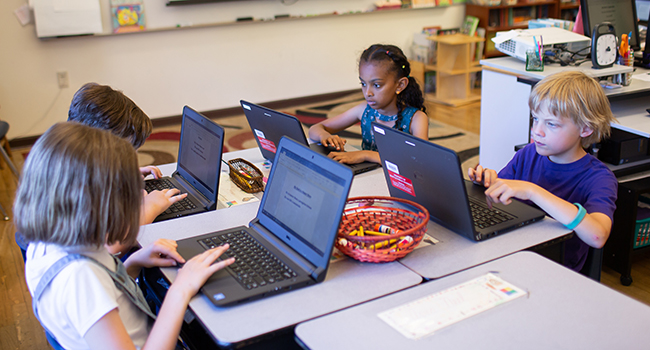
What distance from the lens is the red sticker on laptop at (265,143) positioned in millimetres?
1982

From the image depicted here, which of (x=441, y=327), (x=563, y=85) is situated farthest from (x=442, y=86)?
(x=441, y=327)

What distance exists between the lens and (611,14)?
302 centimetres

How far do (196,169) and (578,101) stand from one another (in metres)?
1.14

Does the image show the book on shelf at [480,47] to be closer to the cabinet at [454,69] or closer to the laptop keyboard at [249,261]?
the cabinet at [454,69]

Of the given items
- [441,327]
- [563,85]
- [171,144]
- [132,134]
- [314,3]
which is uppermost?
[314,3]

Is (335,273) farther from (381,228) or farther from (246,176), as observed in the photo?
(246,176)

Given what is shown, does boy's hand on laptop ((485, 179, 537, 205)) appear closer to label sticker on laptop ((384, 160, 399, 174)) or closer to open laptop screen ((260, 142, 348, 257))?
label sticker on laptop ((384, 160, 399, 174))

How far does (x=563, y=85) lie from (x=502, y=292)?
0.75 metres

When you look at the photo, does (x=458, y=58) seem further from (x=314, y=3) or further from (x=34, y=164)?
(x=34, y=164)

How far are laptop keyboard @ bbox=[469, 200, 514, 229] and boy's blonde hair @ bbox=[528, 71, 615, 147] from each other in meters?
0.36

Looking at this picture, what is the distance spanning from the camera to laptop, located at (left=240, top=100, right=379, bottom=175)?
176cm

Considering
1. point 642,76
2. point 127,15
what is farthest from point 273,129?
point 127,15

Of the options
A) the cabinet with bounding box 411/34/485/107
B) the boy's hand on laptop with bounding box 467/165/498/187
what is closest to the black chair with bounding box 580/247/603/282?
the boy's hand on laptop with bounding box 467/165/498/187

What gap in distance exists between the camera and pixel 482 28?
5.65 m
